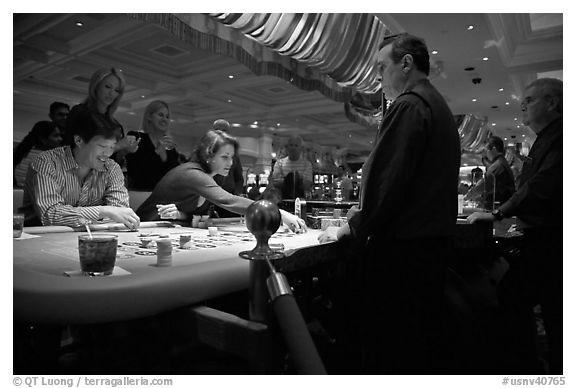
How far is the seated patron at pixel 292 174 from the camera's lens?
5059 mm

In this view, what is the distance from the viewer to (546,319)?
175 centimetres

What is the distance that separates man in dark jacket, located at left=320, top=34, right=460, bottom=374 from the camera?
1.28 m

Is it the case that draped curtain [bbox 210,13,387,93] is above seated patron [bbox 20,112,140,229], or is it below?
above

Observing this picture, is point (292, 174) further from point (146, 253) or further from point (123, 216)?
point (146, 253)

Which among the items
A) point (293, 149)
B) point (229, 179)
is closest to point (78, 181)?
point (229, 179)

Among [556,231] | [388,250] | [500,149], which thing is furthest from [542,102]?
[500,149]

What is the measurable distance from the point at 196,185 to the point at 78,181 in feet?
2.23

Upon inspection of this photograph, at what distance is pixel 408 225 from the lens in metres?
1.30

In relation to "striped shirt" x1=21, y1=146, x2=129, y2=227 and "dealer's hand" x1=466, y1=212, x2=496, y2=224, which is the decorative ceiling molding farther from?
"dealer's hand" x1=466, y1=212, x2=496, y2=224

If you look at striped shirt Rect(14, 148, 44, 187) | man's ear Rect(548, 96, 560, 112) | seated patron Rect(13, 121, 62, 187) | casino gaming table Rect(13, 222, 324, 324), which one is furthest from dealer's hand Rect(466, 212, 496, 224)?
seated patron Rect(13, 121, 62, 187)

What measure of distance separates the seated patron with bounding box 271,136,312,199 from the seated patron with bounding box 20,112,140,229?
2637 mm

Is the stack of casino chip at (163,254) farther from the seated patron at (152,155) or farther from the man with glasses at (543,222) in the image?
the seated patron at (152,155)
